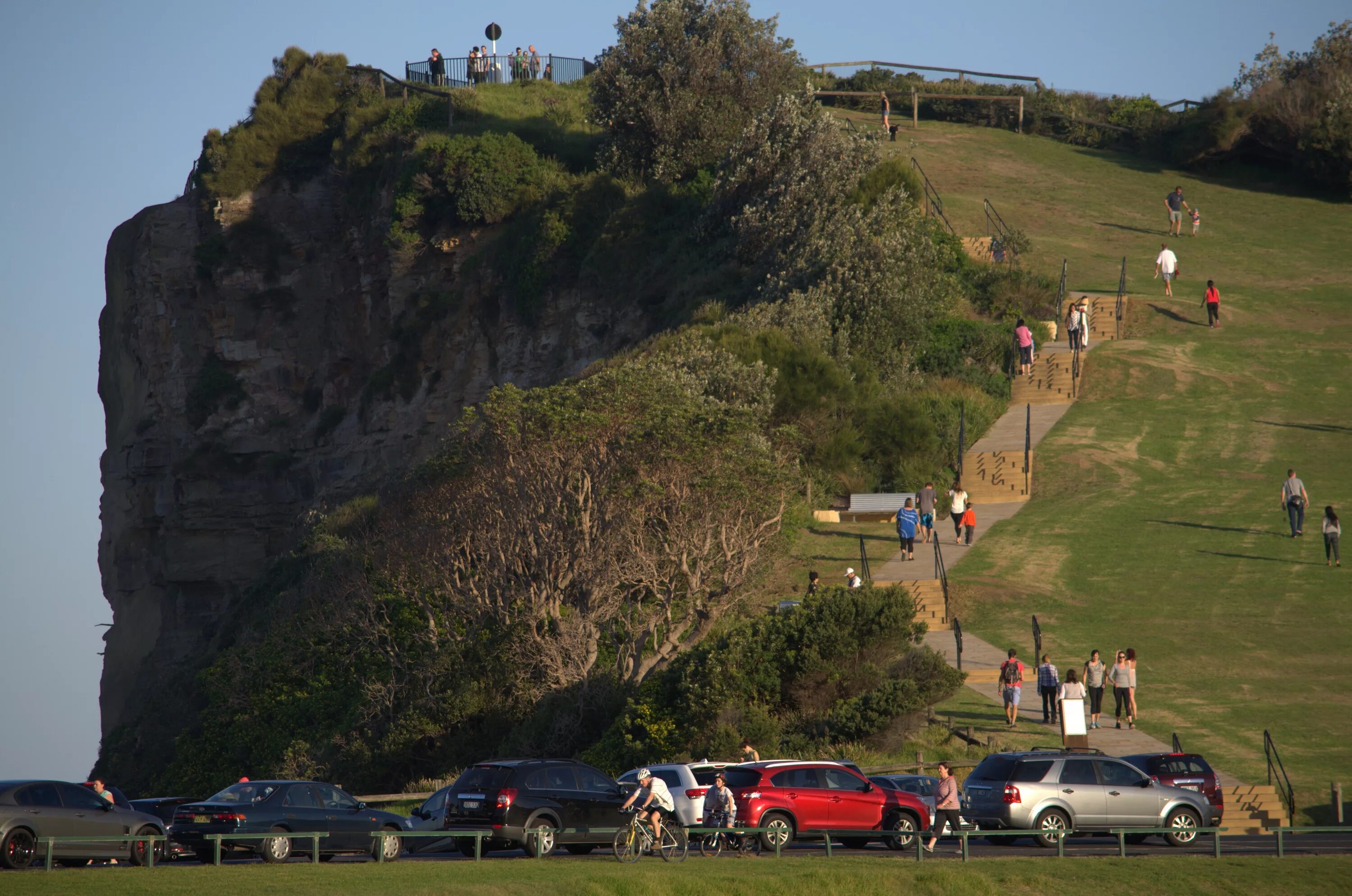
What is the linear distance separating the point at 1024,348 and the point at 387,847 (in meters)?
32.4

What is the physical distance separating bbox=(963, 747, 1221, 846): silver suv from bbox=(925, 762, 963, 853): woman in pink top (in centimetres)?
70

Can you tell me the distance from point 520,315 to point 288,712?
26.2 m

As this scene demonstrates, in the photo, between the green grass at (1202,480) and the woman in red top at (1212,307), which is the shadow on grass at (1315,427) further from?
the woman in red top at (1212,307)

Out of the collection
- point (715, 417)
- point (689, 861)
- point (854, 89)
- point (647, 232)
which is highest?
point (854, 89)

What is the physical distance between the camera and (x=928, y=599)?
30422 millimetres

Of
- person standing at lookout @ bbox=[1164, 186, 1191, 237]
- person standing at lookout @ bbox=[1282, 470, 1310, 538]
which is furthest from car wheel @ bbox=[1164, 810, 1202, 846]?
person standing at lookout @ bbox=[1164, 186, 1191, 237]

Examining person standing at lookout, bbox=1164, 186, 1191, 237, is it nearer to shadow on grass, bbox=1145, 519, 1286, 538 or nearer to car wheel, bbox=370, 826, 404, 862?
shadow on grass, bbox=1145, 519, 1286, 538

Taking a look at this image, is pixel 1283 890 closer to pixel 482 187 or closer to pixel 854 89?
pixel 482 187

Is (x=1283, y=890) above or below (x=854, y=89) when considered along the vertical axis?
below

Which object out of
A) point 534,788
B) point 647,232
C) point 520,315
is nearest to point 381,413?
point 520,315

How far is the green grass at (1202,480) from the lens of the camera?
979 inches

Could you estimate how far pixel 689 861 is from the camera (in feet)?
50.9

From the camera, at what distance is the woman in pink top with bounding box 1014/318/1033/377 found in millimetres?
43594

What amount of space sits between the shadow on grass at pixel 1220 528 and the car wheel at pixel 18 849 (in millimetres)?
26904
